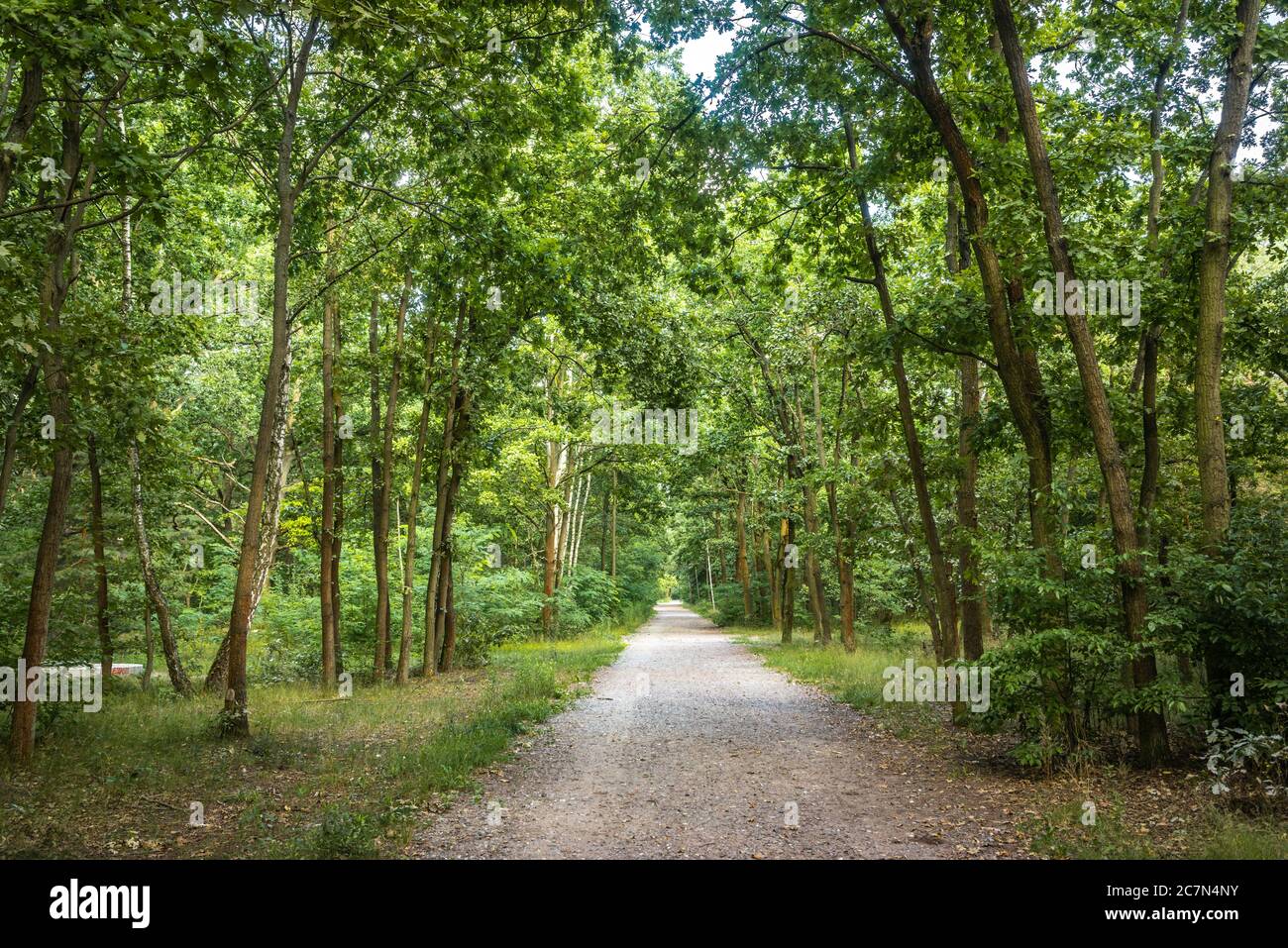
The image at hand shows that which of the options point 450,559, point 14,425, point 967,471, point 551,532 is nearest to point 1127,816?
point 967,471

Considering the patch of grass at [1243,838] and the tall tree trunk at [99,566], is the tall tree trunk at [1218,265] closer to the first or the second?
the patch of grass at [1243,838]

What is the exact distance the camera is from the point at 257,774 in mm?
8133

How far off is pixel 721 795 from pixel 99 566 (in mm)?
10832

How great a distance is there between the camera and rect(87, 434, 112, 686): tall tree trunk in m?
11.9

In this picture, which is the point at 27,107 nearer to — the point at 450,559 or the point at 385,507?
the point at 385,507

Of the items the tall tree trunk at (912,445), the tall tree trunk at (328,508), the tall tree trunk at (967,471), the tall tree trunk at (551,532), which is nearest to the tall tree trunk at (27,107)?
the tall tree trunk at (328,508)

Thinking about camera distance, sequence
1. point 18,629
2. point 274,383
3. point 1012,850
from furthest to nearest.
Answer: point 18,629, point 274,383, point 1012,850

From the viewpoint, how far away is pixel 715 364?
22859 mm

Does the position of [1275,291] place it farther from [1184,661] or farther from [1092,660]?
[1092,660]

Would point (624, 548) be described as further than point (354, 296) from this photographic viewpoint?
Yes

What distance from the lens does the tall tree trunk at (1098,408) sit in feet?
24.1

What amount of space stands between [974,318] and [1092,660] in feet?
13.2

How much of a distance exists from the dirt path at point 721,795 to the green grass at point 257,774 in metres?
0.55

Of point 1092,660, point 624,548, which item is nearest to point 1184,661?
point 1092,660
